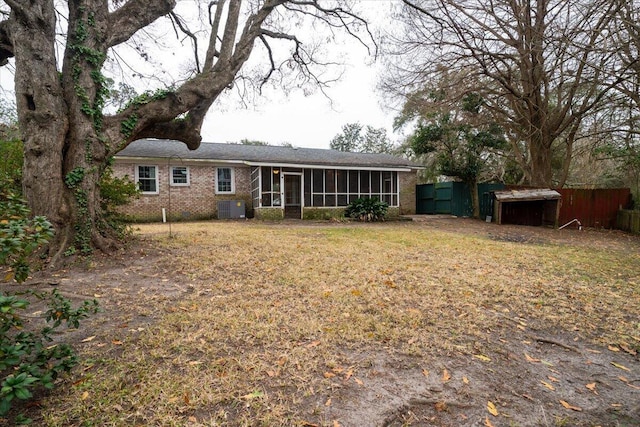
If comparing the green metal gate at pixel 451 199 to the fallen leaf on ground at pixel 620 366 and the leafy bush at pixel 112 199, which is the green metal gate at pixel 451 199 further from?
the leafy bush at pixel 112 199

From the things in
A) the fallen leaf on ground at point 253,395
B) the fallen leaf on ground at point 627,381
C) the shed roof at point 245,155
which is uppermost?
the shed roof at point 245,155

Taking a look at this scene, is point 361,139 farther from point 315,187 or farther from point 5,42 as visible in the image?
point 5,42

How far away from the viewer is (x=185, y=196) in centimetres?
1405

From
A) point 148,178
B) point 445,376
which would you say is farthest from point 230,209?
point 445,376

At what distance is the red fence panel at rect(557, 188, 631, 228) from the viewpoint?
38.9ft

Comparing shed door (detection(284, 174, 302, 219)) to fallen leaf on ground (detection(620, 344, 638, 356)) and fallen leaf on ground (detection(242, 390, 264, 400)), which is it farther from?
fallen leaf on ground (detection(242, 390, 264, 400))

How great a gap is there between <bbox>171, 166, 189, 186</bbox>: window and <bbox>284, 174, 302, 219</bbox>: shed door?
185 inches

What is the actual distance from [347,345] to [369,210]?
38.4 feet

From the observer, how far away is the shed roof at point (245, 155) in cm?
1362

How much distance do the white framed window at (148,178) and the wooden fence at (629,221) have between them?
749 inches

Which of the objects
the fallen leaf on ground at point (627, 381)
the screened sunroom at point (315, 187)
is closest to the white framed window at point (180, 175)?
the screened sunroom at point (315, 187)

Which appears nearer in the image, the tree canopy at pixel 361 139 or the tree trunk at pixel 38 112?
the tree trunk at pixel 38 112

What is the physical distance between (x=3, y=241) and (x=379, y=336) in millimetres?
2593

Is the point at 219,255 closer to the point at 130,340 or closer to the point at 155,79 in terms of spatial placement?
the point at 130,340
